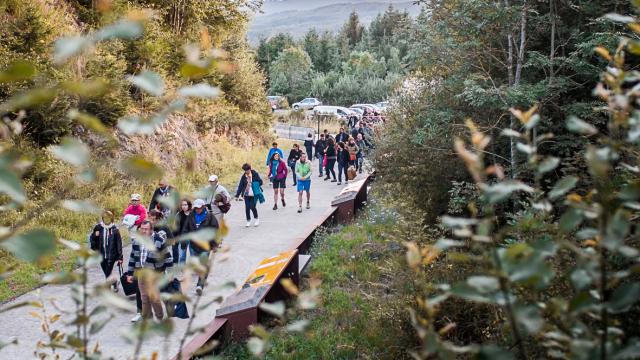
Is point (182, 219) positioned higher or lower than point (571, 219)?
lower

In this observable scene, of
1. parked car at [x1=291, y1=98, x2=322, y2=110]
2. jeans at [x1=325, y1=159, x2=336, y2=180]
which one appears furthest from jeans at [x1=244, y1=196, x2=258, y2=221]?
parked car at [x1=291, y1=98, x2=322, y2=110]

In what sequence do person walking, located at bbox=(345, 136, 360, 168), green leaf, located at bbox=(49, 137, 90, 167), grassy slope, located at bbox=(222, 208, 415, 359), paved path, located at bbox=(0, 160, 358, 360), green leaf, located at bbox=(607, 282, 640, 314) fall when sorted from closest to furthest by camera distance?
green leaf, located at bbox=(49, 137, 90, 167) < green leaf, located at bbox=(607, 282, 640, 314) < grassy slope, located at bbox=(222, 208, 415, 359) < paved path, located at bbox=(0, 160, 358, 360) < person walking, located at bbox=(345, 136, 360, 168)

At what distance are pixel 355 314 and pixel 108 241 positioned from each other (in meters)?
4.59

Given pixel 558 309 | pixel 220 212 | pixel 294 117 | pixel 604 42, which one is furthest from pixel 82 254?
pixel 294 117

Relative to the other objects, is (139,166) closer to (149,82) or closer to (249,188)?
(149,82)

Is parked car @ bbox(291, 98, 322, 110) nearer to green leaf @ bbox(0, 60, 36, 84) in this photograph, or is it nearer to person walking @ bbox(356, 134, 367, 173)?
person walking @ bbox(356, 134, 367, 173)

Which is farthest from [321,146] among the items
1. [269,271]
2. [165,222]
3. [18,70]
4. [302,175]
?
[18,70]

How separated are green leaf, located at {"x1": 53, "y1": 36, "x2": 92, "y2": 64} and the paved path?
0.85m

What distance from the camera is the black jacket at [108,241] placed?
382 inches

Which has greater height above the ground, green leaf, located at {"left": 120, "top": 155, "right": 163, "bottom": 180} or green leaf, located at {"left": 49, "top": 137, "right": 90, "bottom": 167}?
green leaf, located at {"left": 49, "top": 137, "right": 90, "bottom": 167}

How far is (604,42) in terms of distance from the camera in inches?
327

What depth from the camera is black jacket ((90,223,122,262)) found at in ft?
31.8

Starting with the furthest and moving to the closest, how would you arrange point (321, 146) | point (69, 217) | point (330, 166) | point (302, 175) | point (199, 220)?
point (321, 146)
point (330, 166)
point (302, 175)
point (69, 217)
point (199, 220)

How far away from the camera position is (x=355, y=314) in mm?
8414
